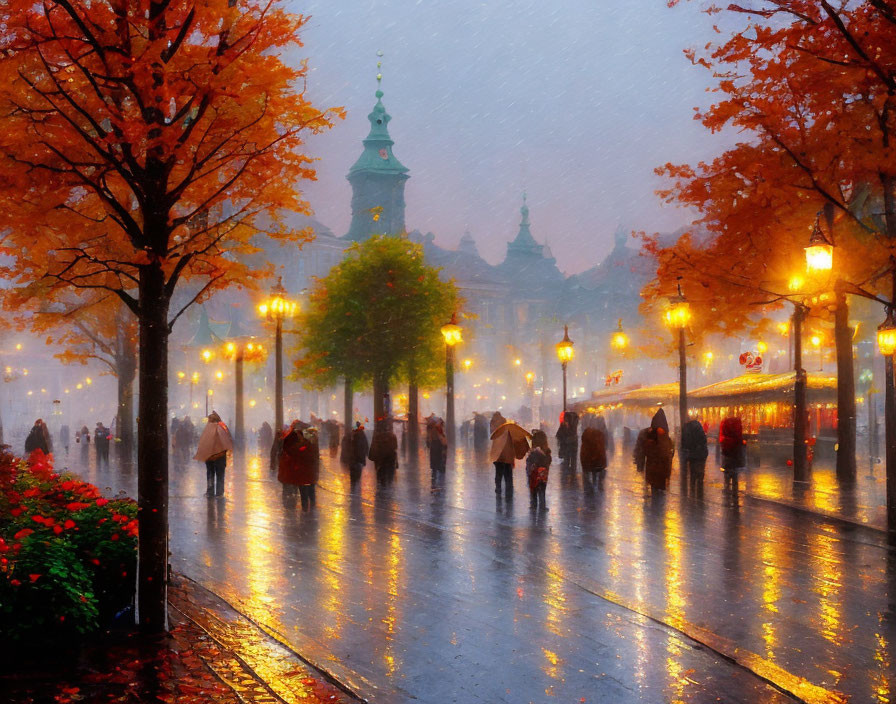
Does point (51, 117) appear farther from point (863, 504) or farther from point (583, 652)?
point (863, 504)

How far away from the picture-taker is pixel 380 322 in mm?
34969

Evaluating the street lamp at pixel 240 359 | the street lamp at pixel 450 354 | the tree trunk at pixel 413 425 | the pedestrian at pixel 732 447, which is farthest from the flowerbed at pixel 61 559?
the street lamp at pixel 240 359

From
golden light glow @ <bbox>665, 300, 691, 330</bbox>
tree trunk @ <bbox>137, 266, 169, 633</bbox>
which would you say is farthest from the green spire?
tree trunk @ <bbox>137, 266, 169, 633</bbox>

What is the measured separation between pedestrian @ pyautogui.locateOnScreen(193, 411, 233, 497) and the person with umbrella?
5499 millimetres

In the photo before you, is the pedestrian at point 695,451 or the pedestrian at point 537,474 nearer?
the pedestrian at point 537,474

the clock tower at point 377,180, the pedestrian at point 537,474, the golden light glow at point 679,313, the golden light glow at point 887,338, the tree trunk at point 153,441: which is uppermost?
the clock tower at point 377,180

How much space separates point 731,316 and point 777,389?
8.70 meters

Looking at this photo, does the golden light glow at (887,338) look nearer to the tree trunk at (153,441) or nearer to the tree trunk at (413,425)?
the tree trunk at (153,441)

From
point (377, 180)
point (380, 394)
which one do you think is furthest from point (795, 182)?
point (377, 180)

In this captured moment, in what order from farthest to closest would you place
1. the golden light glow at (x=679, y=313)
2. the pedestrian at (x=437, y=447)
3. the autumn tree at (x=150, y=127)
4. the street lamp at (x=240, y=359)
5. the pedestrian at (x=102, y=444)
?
the street lamp at (x=240, y=359), the pedestrian at (x=102, y=444), the golden light glow at (x=679, y=313), the pedestrian at (x=437, y=447), the autumn tree at (x=150, y=127)

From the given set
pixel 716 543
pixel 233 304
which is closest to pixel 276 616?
pixel 716 543

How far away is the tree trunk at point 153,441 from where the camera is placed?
748 cm

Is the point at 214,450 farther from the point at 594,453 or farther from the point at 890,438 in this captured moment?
the point at 890,438

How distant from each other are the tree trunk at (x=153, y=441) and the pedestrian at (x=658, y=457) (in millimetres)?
13556
